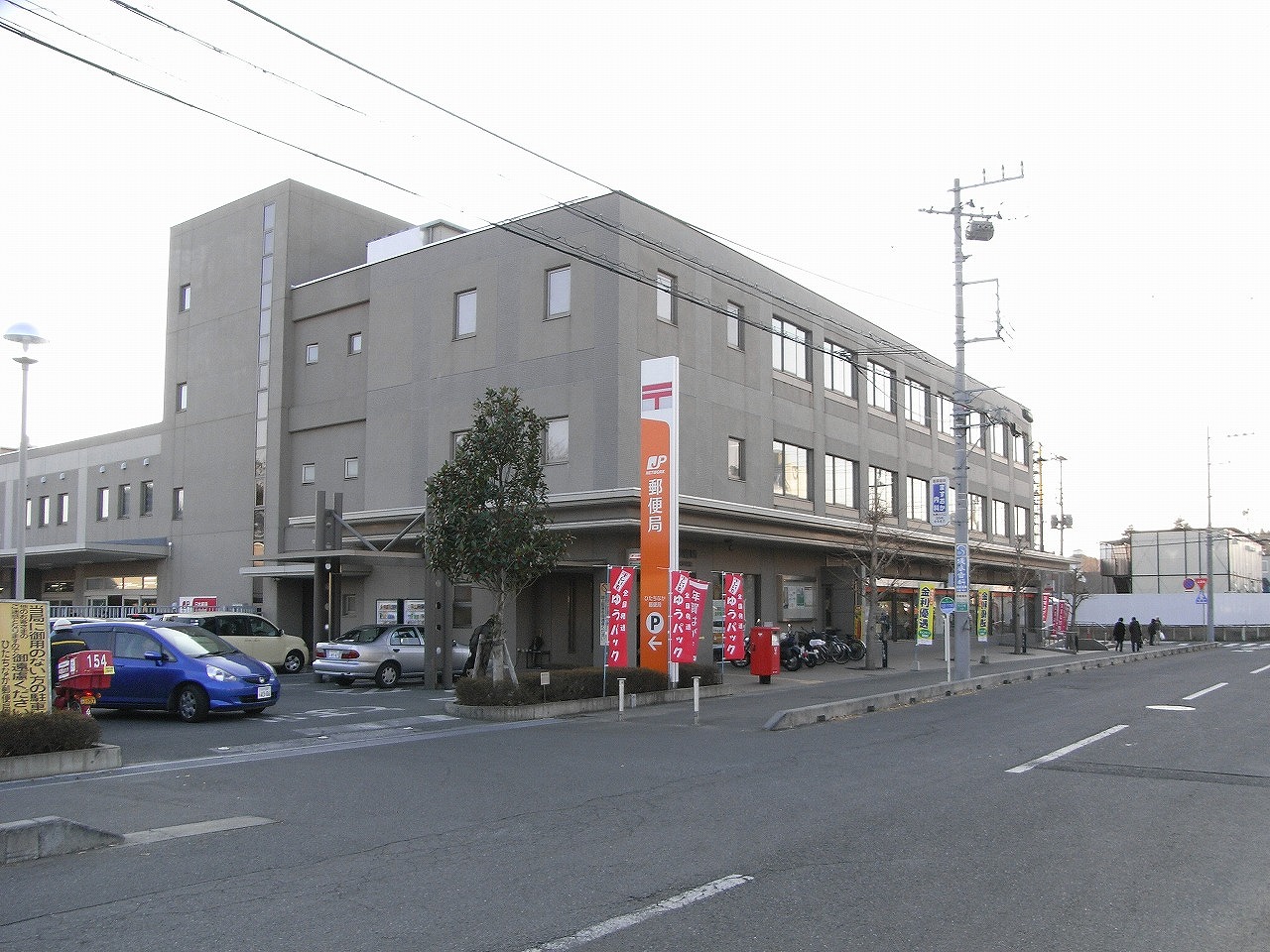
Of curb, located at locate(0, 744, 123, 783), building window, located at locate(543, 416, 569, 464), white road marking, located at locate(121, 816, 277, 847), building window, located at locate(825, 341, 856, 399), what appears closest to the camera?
white road marking, located at locate(121, 816, 277, 847)

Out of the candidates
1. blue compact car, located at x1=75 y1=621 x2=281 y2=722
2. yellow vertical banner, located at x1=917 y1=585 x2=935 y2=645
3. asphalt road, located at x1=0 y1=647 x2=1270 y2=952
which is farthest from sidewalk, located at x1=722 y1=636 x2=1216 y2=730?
blue compact car, located at x1=75 y1=621 x2=281 y2=722

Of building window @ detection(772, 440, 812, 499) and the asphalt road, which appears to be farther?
building window @ detection(772, 440, 812, 499)

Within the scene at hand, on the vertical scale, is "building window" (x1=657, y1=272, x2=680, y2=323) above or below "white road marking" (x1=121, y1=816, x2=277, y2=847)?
above

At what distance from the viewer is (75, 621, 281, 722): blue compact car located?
55.3ft

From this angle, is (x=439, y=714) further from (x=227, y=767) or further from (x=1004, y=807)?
(x=1004, y=807)

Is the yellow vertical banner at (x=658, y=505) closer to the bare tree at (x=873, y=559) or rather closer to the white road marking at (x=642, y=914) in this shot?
the bare tree at (x=873, y=559)

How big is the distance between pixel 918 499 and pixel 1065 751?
29.3 m

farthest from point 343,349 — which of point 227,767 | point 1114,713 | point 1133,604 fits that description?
point 1133,604

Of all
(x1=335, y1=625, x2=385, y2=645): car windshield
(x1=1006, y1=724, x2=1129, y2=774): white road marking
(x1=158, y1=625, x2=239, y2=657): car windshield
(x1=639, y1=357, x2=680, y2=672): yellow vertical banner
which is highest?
(x1=639, y1=357, x2=680, y2=672): yellow vertical banner

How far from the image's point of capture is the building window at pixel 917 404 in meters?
41.4

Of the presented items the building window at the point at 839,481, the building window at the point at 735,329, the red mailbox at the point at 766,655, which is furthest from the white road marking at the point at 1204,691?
the building window at the point at 735,329

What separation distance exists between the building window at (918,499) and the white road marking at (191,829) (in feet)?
112

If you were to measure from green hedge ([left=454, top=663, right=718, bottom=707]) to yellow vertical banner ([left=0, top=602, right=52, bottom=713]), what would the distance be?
6.91 m

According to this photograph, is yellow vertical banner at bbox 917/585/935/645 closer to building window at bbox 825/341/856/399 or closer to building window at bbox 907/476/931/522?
building window at bbox 907/476/931/522
